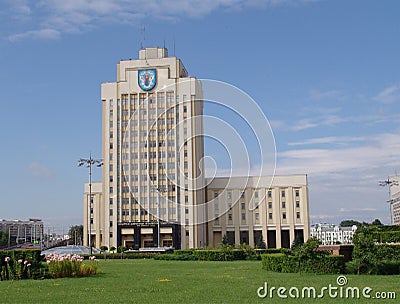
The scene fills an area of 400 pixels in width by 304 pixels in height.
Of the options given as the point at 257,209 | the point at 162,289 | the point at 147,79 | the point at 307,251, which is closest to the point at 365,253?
the point at 307,251

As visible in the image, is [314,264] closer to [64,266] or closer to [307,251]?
[307,251]

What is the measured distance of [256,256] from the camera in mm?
34375

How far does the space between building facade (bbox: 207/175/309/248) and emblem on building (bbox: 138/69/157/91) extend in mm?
18591

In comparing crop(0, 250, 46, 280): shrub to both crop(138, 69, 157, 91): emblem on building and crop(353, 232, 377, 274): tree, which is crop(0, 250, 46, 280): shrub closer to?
crop(353, 232, 377, 274): tree

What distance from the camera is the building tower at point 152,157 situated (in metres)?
78.6

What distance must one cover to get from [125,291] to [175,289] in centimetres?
132

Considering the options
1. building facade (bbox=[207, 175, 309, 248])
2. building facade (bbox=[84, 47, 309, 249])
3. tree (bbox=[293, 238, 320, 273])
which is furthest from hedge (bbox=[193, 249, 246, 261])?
building facade (bbox=[207, 175, 309, 248])

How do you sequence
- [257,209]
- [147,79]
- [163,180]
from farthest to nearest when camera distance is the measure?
[257,209] < [147,79] < [163,180]

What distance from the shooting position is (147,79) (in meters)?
82.6

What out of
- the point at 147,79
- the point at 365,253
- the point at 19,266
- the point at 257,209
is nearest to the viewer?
the point at 19,266

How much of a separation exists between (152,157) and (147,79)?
12.6 meters

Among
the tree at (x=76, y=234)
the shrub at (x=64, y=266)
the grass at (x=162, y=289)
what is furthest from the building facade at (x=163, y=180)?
the grass at (x=162, y=289)

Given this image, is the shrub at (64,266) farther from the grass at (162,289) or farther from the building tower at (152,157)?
the building tower at (152,157)

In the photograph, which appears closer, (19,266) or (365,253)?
(19,266)
